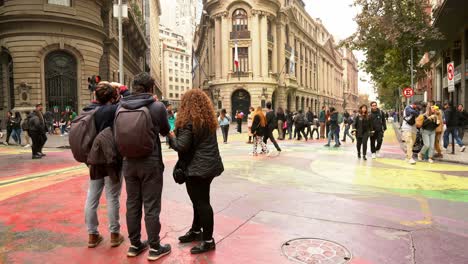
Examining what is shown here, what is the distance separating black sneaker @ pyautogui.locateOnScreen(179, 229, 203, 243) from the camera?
4.36m

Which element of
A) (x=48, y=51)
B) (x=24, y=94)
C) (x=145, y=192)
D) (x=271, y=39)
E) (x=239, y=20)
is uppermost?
(x=239, y=20)

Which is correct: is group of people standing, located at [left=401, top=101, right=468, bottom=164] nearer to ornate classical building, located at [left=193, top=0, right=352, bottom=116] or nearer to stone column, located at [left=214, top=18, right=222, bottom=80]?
ornate classical building, located at [left=193, top=0, right=352, bottom=116]

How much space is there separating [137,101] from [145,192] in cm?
91

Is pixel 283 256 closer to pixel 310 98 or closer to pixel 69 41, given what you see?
pixel 69 41

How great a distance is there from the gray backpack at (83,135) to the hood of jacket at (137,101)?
0.50 metres

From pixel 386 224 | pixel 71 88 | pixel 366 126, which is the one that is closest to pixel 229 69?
pixel 71 88

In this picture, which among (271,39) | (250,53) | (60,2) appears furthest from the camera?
(271,39)

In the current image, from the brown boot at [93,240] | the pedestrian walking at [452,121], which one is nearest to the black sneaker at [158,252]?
the brown boot at [93,240]

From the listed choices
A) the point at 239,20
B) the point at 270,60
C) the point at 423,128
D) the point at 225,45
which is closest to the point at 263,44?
the point at 270,60

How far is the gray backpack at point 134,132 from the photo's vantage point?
3.63 m

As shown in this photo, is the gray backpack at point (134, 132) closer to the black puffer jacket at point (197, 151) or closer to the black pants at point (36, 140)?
the black puffer jacket at point (197, 151)

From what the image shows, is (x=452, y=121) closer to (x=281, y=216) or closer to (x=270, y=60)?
(x=281, y=216)

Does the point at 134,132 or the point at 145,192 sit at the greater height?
the point at 134,132

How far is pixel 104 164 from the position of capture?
13.3 ft
